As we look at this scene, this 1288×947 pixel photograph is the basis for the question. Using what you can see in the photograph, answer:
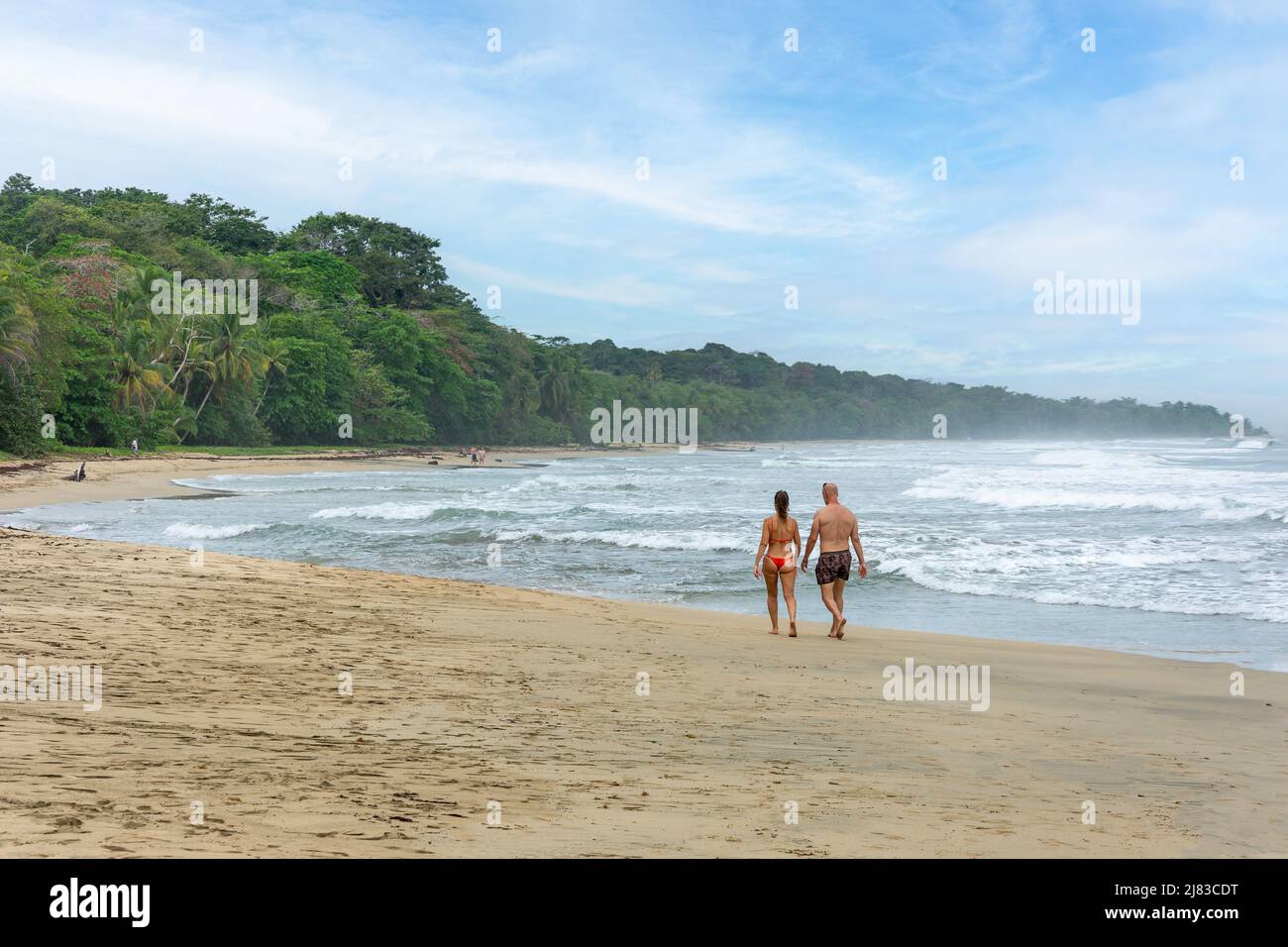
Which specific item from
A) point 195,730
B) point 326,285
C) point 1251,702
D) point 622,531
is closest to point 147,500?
point 622,531

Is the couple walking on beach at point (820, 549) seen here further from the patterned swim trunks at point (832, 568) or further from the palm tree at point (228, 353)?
the palm tree at point (228, 353)

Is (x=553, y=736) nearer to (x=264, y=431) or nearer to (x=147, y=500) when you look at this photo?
(x=147, y=500)

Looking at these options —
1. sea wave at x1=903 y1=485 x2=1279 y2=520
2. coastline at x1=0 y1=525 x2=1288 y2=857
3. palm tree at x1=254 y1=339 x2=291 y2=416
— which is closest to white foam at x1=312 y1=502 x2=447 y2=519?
coastline at x1=0 y1=525 x2=1288 y2=857

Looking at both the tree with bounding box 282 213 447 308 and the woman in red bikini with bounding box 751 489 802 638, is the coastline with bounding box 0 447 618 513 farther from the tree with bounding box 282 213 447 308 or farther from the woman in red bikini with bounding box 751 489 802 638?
the tree with bounding box 282 213 447 308

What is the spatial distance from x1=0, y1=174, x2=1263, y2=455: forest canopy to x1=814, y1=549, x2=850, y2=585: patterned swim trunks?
3163 centimetres

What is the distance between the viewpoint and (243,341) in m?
52.2

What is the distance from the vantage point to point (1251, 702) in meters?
6.99

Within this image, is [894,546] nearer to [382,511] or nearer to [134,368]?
[382,511]

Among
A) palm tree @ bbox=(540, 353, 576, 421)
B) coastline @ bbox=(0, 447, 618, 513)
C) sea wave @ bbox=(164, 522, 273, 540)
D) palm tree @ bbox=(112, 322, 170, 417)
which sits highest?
palm tree @ bbox=(540, 353, 576, 421)

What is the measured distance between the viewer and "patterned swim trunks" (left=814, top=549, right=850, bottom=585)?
984cm

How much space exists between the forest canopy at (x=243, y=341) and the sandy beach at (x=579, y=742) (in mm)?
30963

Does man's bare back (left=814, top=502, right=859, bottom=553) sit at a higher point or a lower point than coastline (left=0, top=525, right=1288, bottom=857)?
A: higher

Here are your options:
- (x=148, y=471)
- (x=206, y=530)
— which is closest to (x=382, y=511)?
(x=206, y=530)
